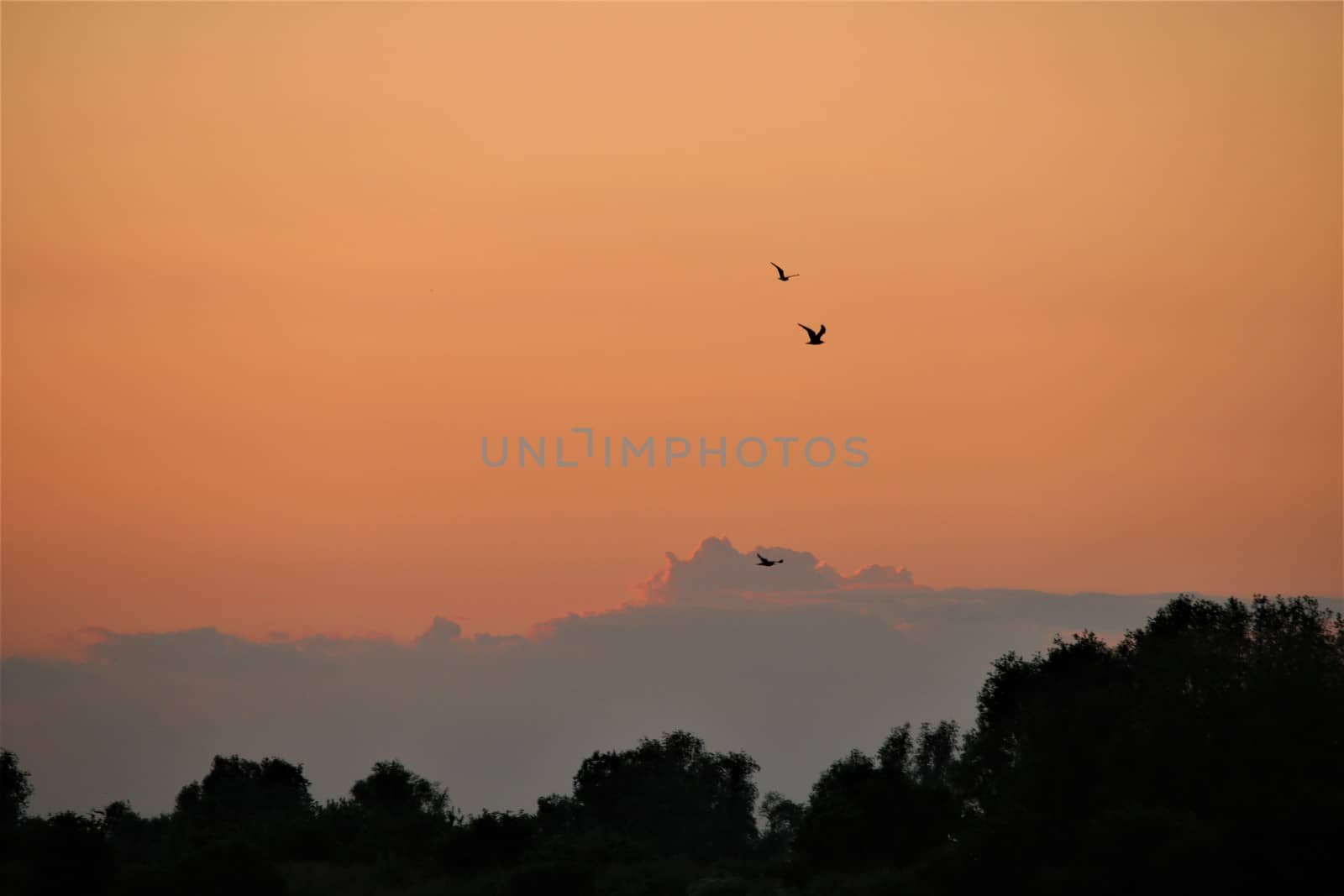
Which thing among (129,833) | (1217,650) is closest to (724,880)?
(1217,650)

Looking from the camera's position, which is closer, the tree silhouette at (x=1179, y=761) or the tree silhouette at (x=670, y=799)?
the tree silhouette at (x=1179, y=761)

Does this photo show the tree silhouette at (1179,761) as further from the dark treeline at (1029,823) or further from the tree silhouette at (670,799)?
the tree silhouette at (670,799)

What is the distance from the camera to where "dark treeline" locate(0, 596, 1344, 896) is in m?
66.6

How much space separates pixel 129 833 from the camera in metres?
137

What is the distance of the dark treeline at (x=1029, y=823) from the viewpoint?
66.6 metres

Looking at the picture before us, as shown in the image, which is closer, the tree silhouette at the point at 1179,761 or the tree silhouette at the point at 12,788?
the tree silhouette at the point at 1179,761

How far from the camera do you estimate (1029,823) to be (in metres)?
71.7

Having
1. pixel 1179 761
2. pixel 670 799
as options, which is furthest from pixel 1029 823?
pixel 670 799

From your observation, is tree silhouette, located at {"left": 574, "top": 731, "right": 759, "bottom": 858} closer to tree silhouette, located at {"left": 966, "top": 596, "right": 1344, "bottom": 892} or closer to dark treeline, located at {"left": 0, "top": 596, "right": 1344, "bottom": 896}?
dark treeline, located at {"left": 0, "top": 596, "right": 1344, "bottom": 896}

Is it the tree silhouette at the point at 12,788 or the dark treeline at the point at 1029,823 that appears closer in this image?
the dark treeline at the point at 1029,823

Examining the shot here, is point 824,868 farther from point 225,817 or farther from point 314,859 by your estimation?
point 225,817

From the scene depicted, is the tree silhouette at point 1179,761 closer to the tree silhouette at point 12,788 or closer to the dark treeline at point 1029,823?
the dark treeline at point 1029,823

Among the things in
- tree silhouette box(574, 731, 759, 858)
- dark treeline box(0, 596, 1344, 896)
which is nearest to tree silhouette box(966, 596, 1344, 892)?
dark treeline box(0, 596, 1344, 896)

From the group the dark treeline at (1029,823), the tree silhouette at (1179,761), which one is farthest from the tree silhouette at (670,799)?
the tree silhouette at (1179,761)
